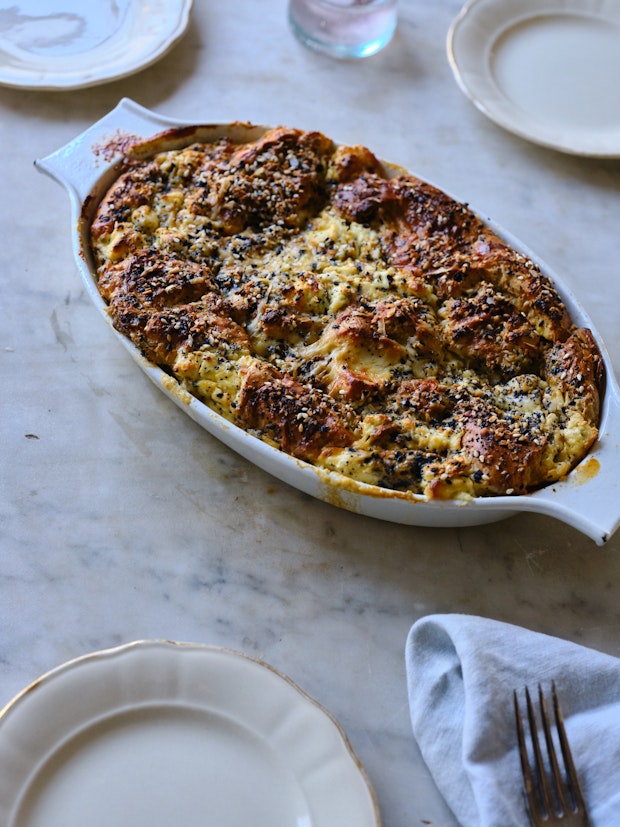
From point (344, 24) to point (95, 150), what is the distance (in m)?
1.00

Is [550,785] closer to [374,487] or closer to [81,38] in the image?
[374,487]

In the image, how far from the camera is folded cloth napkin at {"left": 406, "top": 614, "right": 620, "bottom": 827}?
1.19 m

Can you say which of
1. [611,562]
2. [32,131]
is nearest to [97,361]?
[32,131]

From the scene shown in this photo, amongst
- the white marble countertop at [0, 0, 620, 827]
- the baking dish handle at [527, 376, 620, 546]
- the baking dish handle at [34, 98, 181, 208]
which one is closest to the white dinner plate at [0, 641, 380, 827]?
the white marble countertop at [0, 0, 620, 827]

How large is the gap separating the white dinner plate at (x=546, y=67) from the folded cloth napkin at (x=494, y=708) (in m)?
1.46

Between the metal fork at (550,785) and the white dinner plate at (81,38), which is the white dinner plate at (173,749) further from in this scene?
the white dinner plate at (81,38)

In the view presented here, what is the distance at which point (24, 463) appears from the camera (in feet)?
5.36

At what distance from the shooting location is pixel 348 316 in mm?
1582

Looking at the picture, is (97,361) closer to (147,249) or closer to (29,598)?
(147,249)

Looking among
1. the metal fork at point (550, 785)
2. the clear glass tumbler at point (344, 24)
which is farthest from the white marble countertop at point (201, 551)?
the clear glass tumbler at point (344, 24)

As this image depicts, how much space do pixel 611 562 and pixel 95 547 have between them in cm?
93

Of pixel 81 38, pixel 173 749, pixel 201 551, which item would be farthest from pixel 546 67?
pixel 173 749

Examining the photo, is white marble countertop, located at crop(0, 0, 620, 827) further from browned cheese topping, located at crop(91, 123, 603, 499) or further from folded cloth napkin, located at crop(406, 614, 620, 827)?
browned cheese topping, located at crop(91, 123, 603, 499)

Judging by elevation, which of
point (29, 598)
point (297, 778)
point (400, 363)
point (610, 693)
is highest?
point (400, 363)
